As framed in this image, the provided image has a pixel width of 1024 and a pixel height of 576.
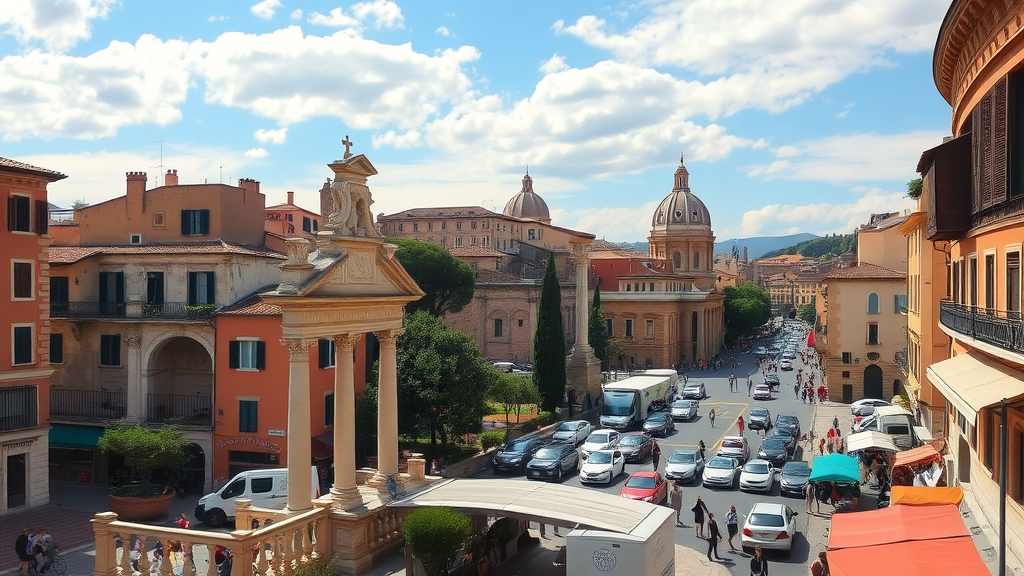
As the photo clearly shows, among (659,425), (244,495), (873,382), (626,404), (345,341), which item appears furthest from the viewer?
(873,382)

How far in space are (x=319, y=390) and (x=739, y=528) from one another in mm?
17132

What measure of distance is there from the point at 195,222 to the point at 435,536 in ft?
84.5

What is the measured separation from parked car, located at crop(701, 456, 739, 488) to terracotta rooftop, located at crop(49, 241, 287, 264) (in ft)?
65.3

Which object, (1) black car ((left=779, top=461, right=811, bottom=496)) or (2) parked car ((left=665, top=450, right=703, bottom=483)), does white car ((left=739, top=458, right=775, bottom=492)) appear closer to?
(1) black car ((left=779, top=461, right=811, bottom=496))

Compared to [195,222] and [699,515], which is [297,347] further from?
[195,222]

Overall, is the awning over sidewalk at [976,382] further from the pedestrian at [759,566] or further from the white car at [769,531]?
the white car at [769,531]

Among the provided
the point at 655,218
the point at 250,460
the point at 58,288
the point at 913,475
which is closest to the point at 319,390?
the point at 250,460

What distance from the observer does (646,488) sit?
27.4m

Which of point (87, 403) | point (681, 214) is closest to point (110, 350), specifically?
point (87, 403)

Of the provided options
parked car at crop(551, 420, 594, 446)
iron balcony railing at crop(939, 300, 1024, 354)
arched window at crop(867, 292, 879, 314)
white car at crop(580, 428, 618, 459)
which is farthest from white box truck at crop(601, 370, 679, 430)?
iron balcony railing at crop(939, 300, 1024, 354)

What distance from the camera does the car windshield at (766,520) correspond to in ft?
74.1

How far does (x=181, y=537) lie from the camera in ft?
49.4

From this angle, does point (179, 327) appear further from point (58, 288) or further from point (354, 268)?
point (354, 268)

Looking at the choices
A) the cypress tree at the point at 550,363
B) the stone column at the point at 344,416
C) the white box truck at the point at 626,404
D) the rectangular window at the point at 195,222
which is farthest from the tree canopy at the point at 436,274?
the stone column at the point at 344,416
